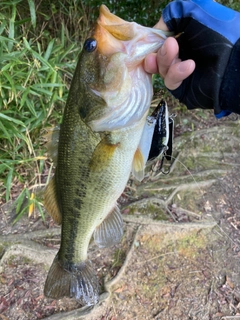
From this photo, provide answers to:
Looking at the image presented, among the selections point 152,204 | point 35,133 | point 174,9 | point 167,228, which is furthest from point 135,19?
point 174,9

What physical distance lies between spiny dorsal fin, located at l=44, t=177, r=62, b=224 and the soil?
4.08ft

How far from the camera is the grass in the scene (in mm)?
2922

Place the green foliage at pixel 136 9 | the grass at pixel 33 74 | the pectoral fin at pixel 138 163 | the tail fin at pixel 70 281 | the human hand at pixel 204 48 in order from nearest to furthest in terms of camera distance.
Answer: the human hand at pixel 204 48 → the pectoral fin at pixel 138 163 → the tail fin at pixel 70 281 → the grass at pixel 33 74 → the green foliage at pixel 136 9

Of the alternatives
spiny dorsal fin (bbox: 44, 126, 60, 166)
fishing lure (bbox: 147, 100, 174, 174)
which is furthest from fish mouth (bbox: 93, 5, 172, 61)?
spiny dorsal fin (bbox: 44, 126, 60, 166)

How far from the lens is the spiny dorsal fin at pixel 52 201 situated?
198cm

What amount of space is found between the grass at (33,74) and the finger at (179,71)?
1617 mm

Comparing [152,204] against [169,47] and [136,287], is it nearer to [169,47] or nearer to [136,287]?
[136,287]

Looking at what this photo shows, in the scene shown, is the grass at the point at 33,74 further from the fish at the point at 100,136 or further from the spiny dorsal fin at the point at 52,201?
the fish at the point at 100,136

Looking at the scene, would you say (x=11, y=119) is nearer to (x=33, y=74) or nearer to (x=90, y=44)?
(x=33, y=74)

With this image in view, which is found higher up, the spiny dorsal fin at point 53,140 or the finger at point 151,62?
the finger at point 151,62

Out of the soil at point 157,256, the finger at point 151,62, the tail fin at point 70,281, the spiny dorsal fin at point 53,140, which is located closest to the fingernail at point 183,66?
the finger at point 151,62

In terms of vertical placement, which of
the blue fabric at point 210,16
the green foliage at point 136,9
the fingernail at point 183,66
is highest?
the blue fabric at point 210,16

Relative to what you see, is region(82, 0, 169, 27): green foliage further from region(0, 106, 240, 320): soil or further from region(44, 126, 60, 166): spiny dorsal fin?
region(44, 126, 60, 166): spiny dorsal fin

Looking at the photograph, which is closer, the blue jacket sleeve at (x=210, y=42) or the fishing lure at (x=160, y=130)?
the blue jacket sleeve at (x=210, y=42)
